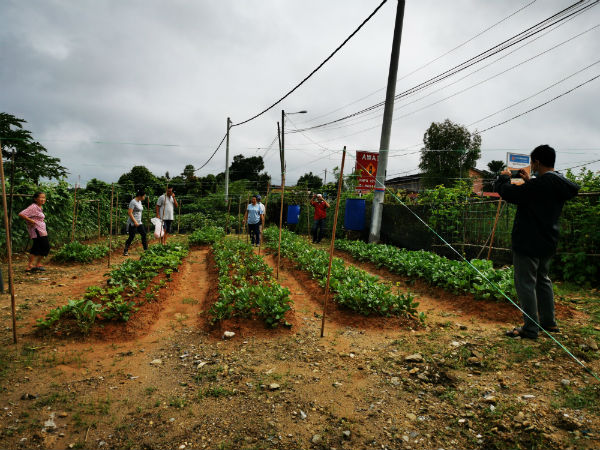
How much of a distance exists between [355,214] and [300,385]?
34.4ft

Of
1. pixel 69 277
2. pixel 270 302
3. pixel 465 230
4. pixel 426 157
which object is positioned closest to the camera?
pixel 270 302

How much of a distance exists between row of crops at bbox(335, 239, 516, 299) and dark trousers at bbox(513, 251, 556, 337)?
0.67 metres

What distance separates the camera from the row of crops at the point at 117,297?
4.03 meters

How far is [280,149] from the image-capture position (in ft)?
78.0

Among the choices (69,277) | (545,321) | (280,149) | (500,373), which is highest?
(280,149)

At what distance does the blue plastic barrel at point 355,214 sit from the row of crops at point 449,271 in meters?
3.80

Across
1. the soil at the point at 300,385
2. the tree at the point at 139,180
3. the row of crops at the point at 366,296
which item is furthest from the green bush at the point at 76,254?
the tree at the point at 139,180

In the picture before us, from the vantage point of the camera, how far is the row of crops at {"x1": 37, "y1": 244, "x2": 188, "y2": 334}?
4.03 meters

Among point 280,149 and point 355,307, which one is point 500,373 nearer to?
point 355,307

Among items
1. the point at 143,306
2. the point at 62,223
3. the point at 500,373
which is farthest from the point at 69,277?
the point at 500,373

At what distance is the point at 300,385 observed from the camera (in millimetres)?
2945

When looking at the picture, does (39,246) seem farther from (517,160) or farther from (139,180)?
(139,180)

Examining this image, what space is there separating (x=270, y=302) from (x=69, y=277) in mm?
5271

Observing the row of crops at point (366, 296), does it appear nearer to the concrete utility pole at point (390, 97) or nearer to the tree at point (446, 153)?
the concrete utility pole at point (390, 97)
